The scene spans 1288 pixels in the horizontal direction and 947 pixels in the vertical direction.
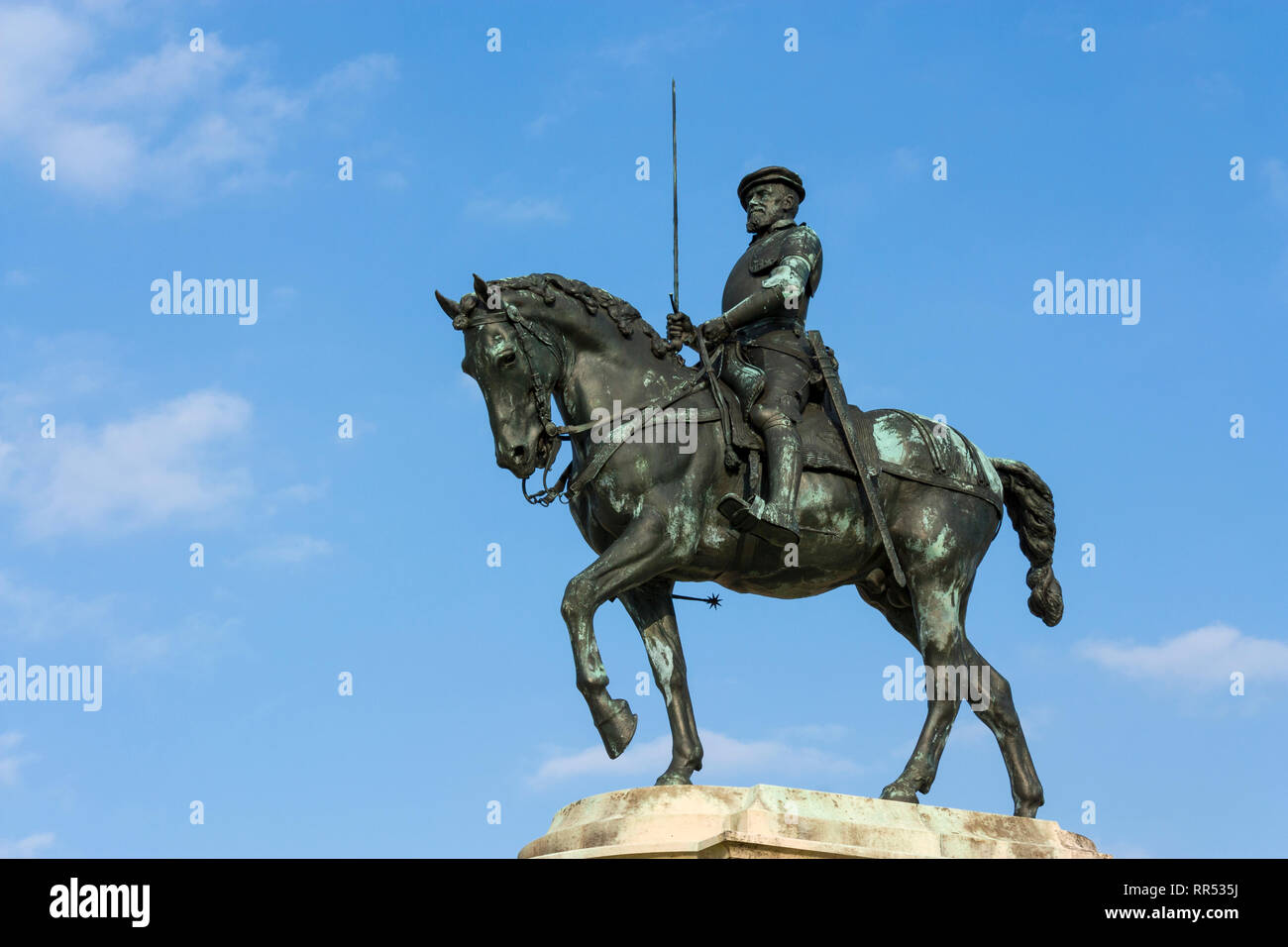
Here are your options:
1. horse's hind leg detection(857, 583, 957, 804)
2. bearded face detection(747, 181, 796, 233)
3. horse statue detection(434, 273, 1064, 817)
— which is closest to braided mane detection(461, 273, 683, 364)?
horse statue detection(434, 273, 1064, 817)

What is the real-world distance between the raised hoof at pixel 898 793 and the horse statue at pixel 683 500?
0.04 feet

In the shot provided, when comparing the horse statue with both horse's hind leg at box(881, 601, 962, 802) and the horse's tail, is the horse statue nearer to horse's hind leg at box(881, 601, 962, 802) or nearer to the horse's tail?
horse's hind leg at box(881, 601, 962, 802)

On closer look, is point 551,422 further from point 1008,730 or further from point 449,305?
point 1008,730

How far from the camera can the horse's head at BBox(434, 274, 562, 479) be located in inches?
685

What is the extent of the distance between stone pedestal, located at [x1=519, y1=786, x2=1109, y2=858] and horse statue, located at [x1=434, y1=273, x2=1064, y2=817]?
566 millimetres

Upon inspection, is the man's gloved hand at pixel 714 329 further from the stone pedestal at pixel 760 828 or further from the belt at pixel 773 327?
the stone pedestal at pixel 760 828

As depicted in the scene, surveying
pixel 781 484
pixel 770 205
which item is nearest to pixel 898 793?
pixel 781 484

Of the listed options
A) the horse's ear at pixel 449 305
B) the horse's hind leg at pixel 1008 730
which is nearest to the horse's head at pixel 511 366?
the horse's ear at pixel 449 305

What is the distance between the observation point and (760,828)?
15.7 m

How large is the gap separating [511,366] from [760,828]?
4.64m

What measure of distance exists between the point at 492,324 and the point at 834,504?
11.5ft
